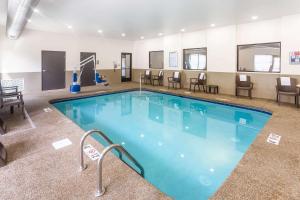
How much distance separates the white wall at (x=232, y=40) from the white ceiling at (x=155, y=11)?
1.36 ft

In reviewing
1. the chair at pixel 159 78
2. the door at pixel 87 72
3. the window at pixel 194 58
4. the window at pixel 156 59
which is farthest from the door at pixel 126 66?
the window at pixel 194 58

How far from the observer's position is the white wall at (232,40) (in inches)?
234

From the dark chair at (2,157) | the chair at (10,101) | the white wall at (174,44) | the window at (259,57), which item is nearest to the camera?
the dark chair at (2,157)

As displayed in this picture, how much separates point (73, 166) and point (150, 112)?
402 cm

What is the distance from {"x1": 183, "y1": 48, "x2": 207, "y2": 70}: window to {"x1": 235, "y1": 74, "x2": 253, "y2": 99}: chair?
6.03ft

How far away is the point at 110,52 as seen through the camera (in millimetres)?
11062

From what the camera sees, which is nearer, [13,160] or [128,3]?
[13,160]

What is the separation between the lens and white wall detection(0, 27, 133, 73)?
7.74 m

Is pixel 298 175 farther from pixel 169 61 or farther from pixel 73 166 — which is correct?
pixel 169 61

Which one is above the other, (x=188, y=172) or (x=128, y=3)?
(x=128, y=3)

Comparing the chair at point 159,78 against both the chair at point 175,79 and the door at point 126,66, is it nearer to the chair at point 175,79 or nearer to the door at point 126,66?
the chair at point 175,79

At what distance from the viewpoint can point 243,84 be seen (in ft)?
23.6

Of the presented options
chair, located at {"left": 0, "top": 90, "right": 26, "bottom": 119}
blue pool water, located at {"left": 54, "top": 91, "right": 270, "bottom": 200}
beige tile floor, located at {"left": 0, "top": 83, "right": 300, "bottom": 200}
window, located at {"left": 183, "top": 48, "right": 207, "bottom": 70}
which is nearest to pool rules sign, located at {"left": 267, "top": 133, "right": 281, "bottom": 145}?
beige tile floor, located at {"left": 0, "top": 83, "right": 300, "bottom": 200}

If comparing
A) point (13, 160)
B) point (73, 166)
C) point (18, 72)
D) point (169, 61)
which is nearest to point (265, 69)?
point (169, 61)
